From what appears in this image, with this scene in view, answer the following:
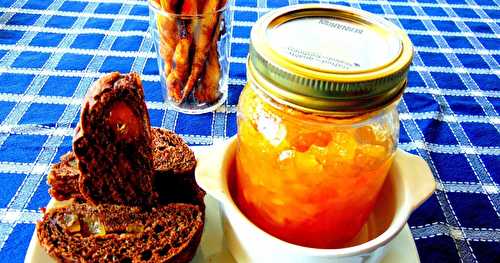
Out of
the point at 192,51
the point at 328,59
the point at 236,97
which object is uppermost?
the point at 328,59

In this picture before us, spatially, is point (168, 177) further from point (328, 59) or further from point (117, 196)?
point (328, 59)

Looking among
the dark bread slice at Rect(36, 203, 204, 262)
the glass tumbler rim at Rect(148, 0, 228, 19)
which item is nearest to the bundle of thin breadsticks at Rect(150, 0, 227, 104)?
the glass tumbler rim at Rect(148, 0, 228, 19)

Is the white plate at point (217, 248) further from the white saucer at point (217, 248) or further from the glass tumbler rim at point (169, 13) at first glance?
the glass tumbler rim at point (169, 13)

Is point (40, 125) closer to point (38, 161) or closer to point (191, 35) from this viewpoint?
point (38, 161)

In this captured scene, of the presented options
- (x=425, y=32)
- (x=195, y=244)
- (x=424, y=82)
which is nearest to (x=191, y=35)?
(x=195, y=244)

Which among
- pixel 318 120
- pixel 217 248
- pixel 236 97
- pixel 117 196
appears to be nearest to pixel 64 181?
pixel 117 196
